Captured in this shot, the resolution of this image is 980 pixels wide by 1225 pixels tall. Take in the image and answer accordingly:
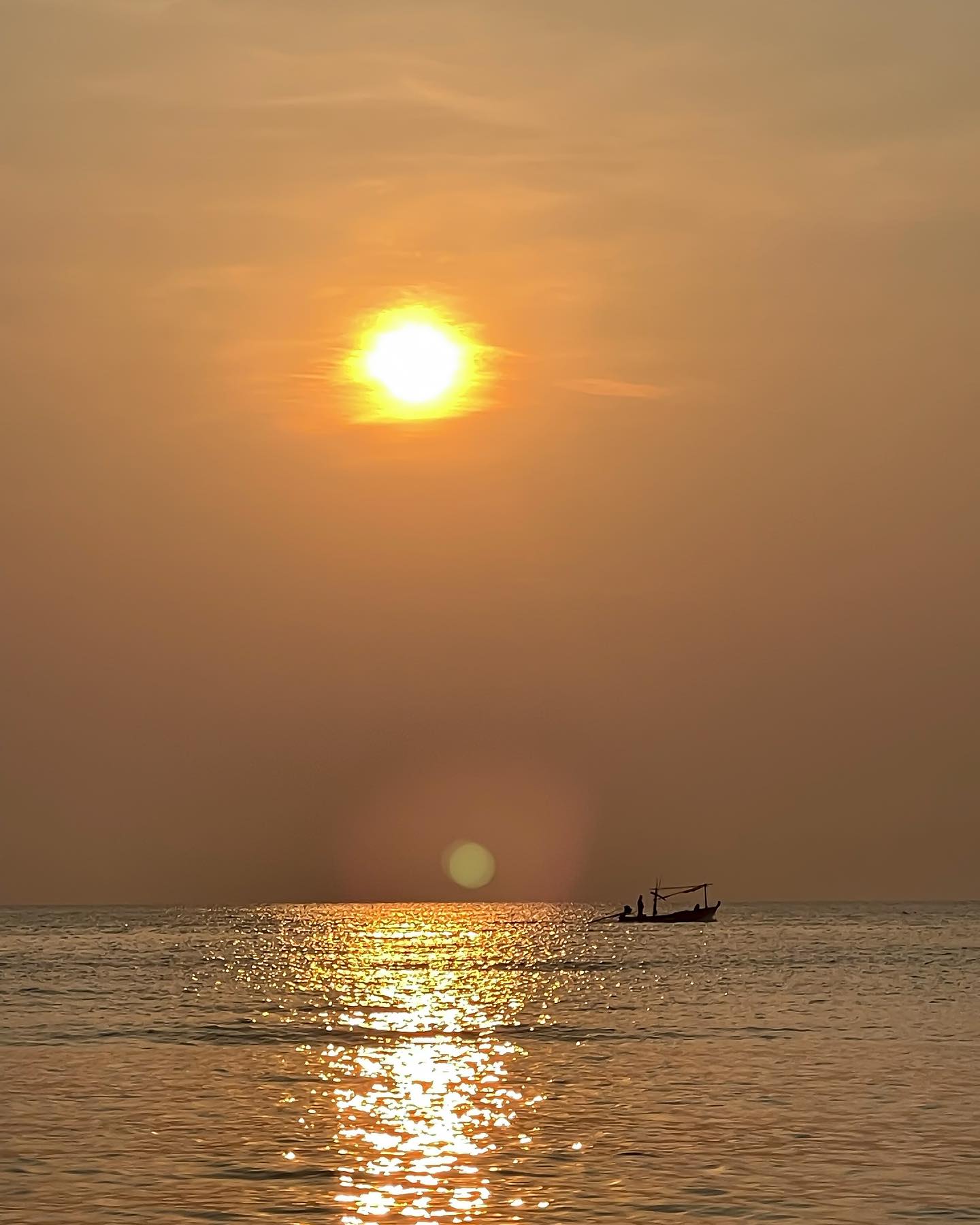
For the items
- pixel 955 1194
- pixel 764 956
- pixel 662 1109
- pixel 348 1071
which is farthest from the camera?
pixel 764 956

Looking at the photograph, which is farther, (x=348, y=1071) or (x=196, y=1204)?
(x=348, y=1071)

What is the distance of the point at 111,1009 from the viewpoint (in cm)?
7031

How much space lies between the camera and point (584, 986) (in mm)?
88688

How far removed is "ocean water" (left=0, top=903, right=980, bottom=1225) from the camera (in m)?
27.6

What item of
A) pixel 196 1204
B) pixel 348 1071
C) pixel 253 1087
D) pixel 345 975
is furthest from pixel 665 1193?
pixel 345 975

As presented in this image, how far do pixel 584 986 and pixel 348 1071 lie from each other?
43.6 metres

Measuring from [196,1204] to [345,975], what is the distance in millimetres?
76993

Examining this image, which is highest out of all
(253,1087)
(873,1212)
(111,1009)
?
(111,1009)

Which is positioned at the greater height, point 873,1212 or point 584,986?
point 584,986

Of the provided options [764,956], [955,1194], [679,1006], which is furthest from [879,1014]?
[764,956]

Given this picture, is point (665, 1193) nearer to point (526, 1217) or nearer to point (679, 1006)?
point (526, 1217)

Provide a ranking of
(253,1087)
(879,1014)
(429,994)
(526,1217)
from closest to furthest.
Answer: (526,1217), (253,1087), (879,1014), (429,994)

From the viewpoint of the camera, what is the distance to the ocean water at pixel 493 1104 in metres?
27.6

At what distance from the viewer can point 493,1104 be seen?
38781 millimetres
